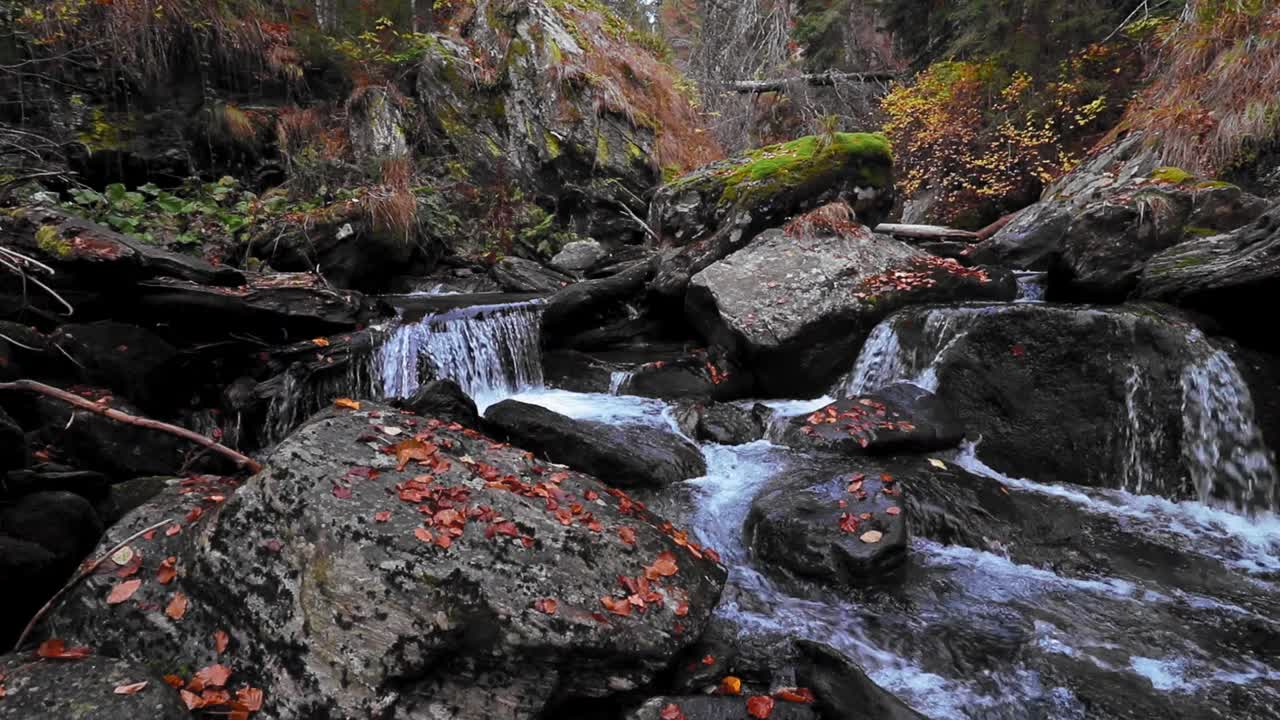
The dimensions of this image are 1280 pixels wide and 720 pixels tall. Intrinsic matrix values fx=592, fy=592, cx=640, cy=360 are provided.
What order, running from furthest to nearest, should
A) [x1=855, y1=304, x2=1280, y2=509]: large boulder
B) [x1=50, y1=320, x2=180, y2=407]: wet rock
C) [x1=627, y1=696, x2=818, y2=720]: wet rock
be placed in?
[x1=50, y1=320, x2=180, y2=407]: wet rock < [x1=855, y1=304, x2=1280, y2=509]: large boulder < [x1=627, y1=696, x2=818, y2=720]: wet rock

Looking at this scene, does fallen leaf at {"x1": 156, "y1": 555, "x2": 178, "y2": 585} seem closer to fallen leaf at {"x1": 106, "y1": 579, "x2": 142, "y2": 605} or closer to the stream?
fallen leaf at {"x1": 106, "y1": 579, "x2": 142, "y2": 605}

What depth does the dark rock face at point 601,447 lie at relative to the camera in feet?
A: 17.0

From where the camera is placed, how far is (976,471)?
553 centimetres

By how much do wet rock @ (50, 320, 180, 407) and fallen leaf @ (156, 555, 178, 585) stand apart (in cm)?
313

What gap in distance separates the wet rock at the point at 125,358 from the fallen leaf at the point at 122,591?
3152 millimetres

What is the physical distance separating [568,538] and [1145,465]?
5229 millimetres

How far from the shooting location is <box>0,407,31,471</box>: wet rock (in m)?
2.91

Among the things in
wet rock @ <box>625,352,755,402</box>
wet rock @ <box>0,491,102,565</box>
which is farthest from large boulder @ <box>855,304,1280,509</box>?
wet rock @ <box>0,491,102,565</box>

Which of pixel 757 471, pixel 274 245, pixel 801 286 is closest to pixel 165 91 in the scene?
pixel 274 245

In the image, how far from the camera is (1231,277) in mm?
5207

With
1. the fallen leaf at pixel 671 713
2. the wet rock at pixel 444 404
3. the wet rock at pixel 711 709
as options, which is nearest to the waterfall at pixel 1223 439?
the wet rock at pixel 711 709

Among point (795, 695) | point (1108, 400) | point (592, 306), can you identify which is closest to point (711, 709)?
point (795, 695)

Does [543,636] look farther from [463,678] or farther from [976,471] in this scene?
[976,471]

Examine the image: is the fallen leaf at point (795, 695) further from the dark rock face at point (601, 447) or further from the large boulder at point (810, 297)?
the large boulder at point (810, 297)
